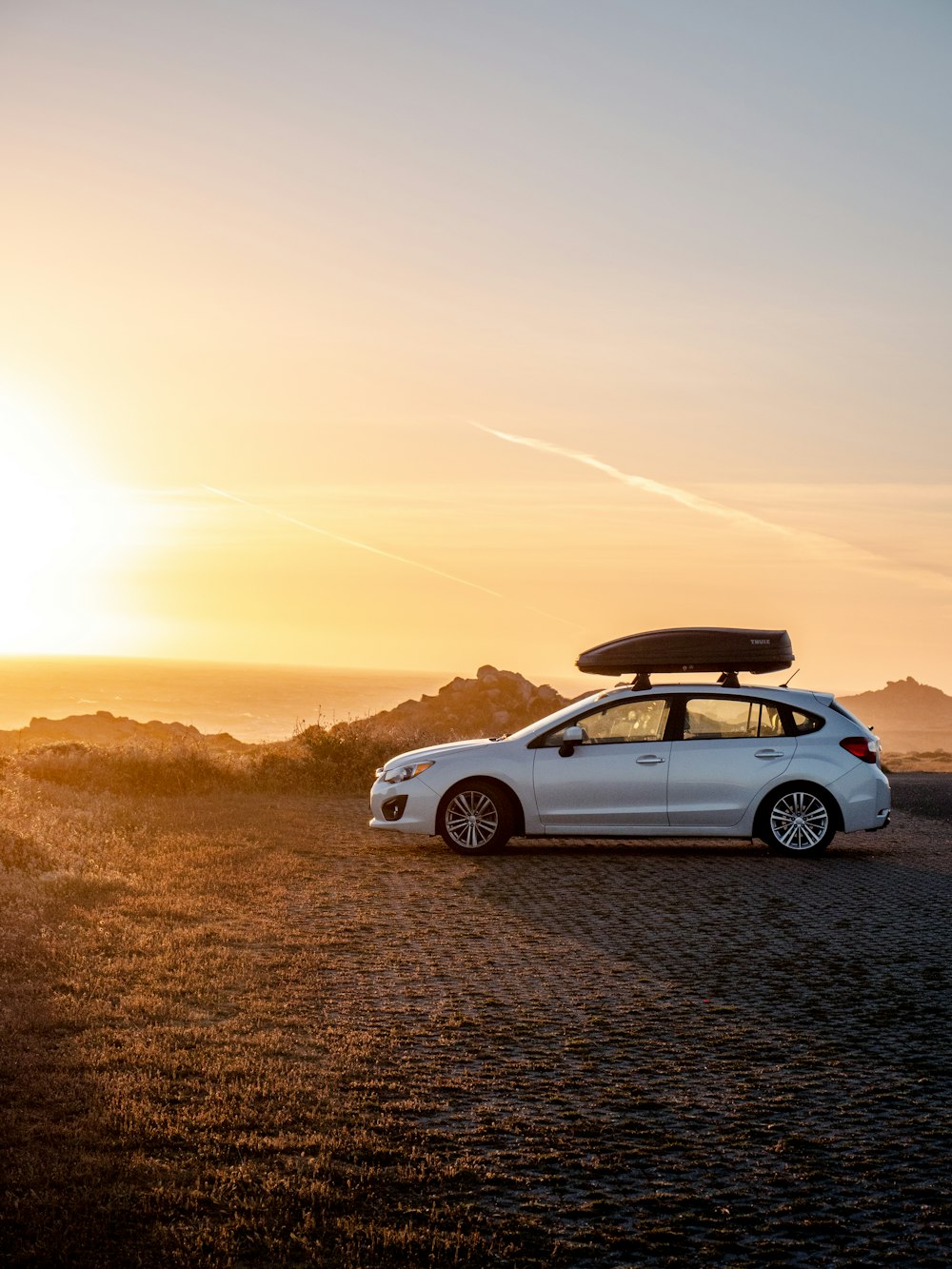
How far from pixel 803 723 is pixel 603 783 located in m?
2.20

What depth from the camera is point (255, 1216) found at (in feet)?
14.4

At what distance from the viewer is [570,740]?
539 inches

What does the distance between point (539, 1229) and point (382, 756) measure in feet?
60.8

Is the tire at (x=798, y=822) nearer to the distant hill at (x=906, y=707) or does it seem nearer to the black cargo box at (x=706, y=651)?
the black cargo box at (x=706, y=651)

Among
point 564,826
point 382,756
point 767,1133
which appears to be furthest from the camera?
point 382,756

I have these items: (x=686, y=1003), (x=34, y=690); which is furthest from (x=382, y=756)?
(x=34, y=690)

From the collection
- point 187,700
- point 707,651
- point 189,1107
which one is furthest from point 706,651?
point 187,700

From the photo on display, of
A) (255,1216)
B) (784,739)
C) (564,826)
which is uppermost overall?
(784,739)

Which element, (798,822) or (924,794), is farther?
(924,794)

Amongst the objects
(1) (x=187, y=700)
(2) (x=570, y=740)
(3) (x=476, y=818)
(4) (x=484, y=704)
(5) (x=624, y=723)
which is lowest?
(3) (x=476, y=818)

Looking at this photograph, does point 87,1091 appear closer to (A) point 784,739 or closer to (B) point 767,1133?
(B) point 767,1133

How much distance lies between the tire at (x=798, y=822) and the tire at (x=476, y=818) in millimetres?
2619

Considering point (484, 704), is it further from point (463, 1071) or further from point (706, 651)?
point (463, 1071)

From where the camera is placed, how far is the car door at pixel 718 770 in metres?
13.8
